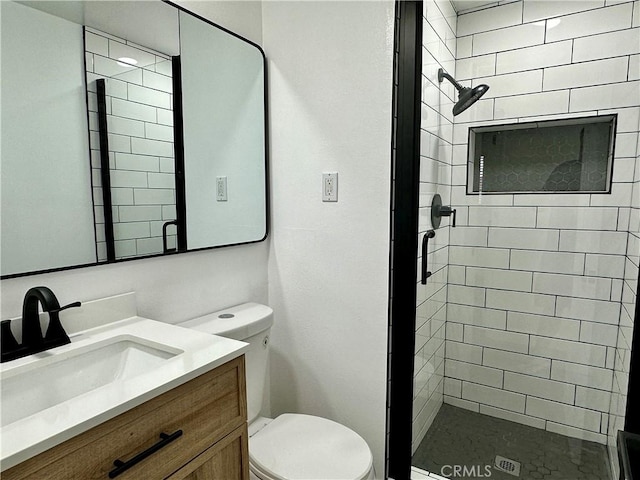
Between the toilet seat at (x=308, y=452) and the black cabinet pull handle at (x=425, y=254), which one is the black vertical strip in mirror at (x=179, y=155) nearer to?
the toilet seat at (x=308, y=452)

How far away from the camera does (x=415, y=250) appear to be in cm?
152

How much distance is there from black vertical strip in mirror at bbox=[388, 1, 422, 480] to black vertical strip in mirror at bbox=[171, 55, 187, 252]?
0.79m

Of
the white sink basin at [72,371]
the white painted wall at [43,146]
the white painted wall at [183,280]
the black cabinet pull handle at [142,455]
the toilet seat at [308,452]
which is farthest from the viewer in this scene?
the toilet seat at [308,452]

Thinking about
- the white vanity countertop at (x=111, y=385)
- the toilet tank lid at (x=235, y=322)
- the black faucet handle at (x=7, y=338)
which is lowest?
the toilet tank lid at (x=235, y=322)

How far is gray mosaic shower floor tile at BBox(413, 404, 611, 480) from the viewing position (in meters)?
1.69

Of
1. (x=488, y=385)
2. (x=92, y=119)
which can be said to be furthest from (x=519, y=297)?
(x=92, y=119)

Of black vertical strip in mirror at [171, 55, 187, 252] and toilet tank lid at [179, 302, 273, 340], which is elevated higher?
black vertical strip in mirror at [171, 55, 187, 252]

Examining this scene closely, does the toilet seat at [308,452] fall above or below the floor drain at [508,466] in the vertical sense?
above

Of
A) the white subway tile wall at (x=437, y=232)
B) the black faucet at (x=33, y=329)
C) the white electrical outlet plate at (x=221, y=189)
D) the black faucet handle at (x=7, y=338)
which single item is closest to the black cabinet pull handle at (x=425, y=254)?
the white subway tile wall at (x=437, y=232)

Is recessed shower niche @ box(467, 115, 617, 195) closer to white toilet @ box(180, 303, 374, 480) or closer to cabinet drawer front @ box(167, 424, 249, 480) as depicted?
white toilet @ box(180, 303, 374, 480)

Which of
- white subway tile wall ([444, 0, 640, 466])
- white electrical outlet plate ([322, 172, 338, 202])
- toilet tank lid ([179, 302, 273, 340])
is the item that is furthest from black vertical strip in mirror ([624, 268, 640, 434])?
toilet tank lid ([179, 302, 273, 340])

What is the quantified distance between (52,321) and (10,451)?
47 cm

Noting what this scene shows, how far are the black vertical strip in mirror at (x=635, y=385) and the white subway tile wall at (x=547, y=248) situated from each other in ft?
0.33

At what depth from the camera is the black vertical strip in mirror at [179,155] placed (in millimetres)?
1418
